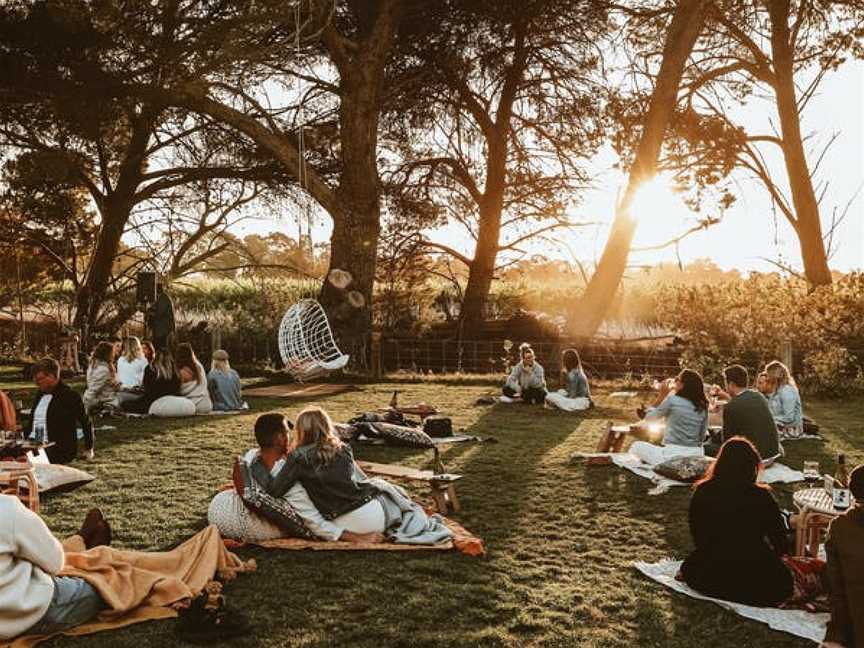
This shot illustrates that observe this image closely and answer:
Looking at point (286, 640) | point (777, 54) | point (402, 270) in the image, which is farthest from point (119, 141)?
point (286, 640)

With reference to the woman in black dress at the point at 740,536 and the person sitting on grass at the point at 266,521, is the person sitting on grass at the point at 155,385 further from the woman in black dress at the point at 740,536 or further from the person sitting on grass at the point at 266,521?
the woman in black dress at the point at 740,536

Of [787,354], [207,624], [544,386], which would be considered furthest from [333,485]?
[787,354]

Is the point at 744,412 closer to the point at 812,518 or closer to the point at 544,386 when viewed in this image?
the point at 812,518

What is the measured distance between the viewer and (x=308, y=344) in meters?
20.4

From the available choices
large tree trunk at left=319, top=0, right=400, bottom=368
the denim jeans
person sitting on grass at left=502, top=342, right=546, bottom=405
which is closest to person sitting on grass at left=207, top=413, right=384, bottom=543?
the denim jeans

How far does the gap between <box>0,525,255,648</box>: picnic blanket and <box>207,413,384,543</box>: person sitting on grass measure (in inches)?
24.2

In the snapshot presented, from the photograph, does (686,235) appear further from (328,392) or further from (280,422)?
(280,422)

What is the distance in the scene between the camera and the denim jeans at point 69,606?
4914 millimetres

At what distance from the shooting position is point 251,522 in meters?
6.84

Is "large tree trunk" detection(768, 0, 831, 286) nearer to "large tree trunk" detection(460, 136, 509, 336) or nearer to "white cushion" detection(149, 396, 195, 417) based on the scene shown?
"large tree trunk" detection(460, 136, 509, 336)

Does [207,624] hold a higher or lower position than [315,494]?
lower

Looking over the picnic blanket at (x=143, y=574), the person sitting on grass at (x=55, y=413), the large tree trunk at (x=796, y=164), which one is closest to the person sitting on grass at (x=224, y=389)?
the person sitting on grass at (x=55, y=413)

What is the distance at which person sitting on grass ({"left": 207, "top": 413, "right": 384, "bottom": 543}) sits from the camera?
6812 mm

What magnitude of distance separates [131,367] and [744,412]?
30.6 ft
